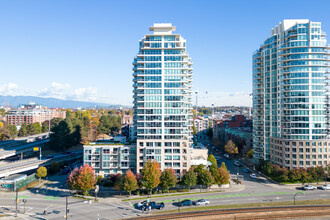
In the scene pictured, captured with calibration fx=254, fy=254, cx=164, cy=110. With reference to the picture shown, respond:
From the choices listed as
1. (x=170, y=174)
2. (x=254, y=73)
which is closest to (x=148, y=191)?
(x=170, y=174)

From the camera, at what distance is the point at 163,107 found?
8281 centimetres

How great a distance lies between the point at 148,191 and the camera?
72.6 metres

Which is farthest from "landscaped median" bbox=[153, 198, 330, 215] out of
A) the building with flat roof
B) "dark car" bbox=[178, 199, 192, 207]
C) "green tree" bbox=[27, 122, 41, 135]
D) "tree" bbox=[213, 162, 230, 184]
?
"green tree" bbox=[27, 122, 41, 135]

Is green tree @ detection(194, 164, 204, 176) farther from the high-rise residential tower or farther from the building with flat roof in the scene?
the high-rise residential tower

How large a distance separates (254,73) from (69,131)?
9738 centimetres

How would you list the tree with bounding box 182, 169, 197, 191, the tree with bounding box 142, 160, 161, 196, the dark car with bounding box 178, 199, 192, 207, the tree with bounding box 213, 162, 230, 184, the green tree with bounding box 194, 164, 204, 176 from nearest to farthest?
1. the dark car with bounding box 178, 199, 192, 207
2. the tree with bounding box 142, 160, 161, 196
3. the tree with bounding box 182, 169, 197, 191
4. the tree with bounding box 213, 162, 230, 184
5. the green tree with bounding box 194, 164, 204, 176

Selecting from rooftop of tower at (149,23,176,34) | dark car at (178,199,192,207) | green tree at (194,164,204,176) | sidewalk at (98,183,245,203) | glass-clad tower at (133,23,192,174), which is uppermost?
rooftop of tower at (149,23,176,34)

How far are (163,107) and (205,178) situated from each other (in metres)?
25.7

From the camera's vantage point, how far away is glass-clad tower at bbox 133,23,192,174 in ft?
269

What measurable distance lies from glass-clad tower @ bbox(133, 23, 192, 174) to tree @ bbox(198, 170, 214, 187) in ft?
23.8

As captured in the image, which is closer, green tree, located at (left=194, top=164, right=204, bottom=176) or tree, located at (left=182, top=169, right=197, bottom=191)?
tree, located at (left=182, top=169, right=197, bottom=191)

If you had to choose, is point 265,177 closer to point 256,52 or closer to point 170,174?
point 170,174

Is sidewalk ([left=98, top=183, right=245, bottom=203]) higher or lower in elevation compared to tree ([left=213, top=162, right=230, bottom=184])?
lower

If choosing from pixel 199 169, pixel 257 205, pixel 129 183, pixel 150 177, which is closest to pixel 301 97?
pixel 199 169
